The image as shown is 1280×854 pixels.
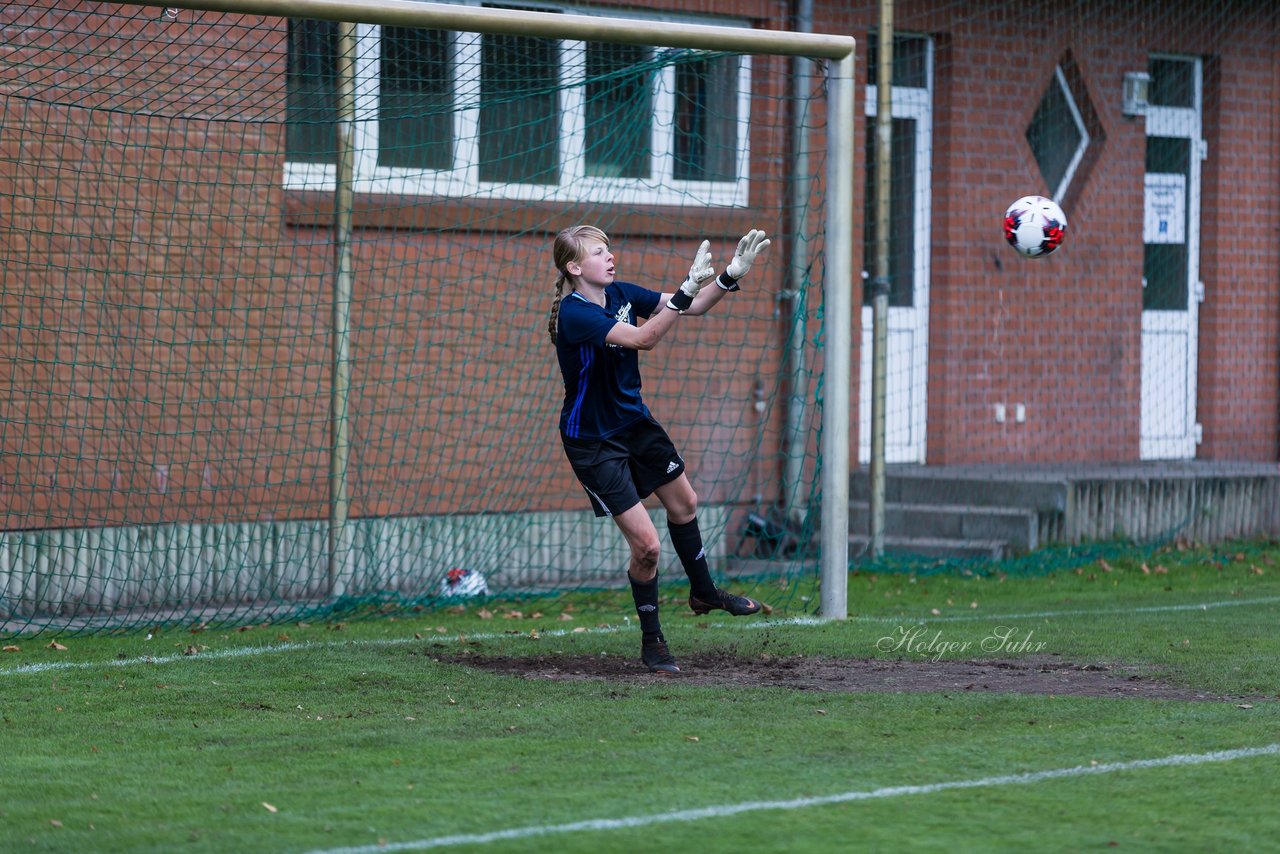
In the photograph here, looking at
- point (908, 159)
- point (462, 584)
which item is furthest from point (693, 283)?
point (908, 159)

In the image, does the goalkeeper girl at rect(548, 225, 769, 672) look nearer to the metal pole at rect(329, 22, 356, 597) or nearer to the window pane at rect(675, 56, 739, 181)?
the metal pole at rect(329, 22, 356, 597)

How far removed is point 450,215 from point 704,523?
263cm

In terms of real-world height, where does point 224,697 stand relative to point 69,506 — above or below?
below

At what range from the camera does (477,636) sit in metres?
8.48

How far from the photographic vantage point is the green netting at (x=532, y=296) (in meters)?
9.58

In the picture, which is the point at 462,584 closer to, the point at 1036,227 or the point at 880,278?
the point at 880,278

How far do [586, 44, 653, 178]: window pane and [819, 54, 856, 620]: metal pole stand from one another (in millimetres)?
2326

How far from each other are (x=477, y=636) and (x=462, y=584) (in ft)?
5.66

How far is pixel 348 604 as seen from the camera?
9.61 metres

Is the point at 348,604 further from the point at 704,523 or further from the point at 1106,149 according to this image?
the point at 1106,149

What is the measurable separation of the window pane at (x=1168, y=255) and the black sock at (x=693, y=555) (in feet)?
27.0

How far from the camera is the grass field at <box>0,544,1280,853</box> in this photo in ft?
15.2

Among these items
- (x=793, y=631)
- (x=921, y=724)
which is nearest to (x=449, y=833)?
(x=921, y=724)

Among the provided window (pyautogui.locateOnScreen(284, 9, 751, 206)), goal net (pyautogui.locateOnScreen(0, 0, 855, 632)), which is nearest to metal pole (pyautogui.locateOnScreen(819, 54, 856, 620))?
goal net (pyautogui.locateOnScreen(0, 0, 855, 632))
